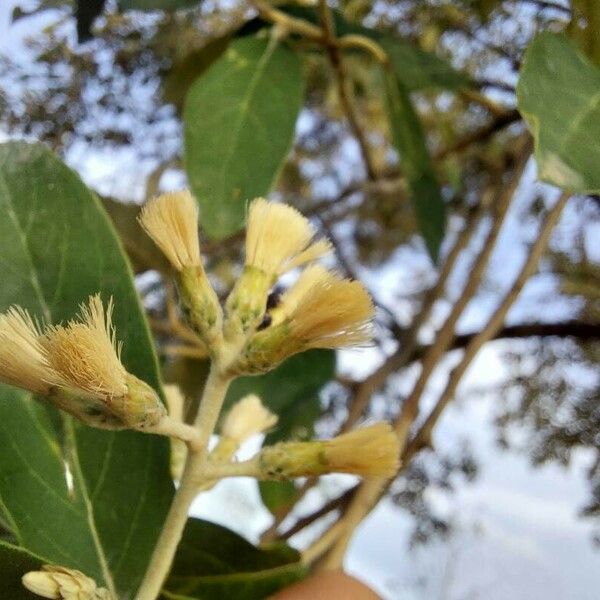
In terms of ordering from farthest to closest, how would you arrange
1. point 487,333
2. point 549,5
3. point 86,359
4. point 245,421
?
point 549,5
point 487,333
point 245,421
point 86,359

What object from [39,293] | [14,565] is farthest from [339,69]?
[14,565]

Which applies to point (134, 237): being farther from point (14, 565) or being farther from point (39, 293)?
point (14, 565)

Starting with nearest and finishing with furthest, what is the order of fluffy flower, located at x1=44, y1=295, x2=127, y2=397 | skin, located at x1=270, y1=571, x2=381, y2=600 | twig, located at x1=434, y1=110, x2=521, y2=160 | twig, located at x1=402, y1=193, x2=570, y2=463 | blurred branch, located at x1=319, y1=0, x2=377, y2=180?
fluffy flower, located at x1=44, y1=295, x2=127, y2=397
skin, located at x1=270, y1=571, x2=381, y2=600
twig, located at x1=402, y1=193, x2=570, y2=463
blurred branch, located at x1=319, y1=0, x2=377, y2=180
twig, located at x1=434, y1=110, x2=521, y2=160

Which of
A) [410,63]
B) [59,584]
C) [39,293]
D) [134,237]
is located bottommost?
[59,584]

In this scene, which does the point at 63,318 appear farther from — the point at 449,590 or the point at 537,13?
the point at 449,590

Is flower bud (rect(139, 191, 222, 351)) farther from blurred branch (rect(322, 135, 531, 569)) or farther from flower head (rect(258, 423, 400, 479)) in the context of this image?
blurred branch (rect(322, 135, 531, 569))

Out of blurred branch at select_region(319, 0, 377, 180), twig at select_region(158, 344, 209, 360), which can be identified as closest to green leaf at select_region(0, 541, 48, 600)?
twig at select_region(158, 344, 209, 360)
